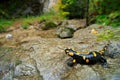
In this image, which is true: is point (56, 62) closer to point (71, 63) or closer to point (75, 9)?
point (71, 63)

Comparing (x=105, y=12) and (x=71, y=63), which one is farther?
(x=105, y=12)

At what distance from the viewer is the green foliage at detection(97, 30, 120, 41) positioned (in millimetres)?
7459

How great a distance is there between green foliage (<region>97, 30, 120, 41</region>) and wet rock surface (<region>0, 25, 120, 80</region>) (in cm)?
18

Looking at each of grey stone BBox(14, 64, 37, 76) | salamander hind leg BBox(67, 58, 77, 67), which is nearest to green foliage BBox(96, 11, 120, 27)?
salamander hind leg BBox(67, 58, 77, 67)

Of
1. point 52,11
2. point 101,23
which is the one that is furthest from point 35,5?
point 101,23

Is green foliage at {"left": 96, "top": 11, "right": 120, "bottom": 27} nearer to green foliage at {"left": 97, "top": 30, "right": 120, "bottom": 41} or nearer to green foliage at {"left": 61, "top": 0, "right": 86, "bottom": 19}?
green foliage at {"left": 97, "top": 30, "right": 120, "bottom": 41}

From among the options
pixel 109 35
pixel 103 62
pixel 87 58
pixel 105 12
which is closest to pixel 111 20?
pixel 105 12

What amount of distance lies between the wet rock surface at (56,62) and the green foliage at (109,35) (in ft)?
0.60

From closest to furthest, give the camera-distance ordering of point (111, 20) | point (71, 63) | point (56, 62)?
point (71, 63) < point (56, 62) < point (111, 20)

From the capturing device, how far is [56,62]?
6512mm

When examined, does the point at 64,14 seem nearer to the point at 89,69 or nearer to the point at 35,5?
the point at 35,5

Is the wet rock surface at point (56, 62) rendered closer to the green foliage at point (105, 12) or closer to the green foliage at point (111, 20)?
the green foliage at point (111, 20)

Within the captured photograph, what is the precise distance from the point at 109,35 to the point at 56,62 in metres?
1.95

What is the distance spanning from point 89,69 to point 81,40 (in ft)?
6.56
